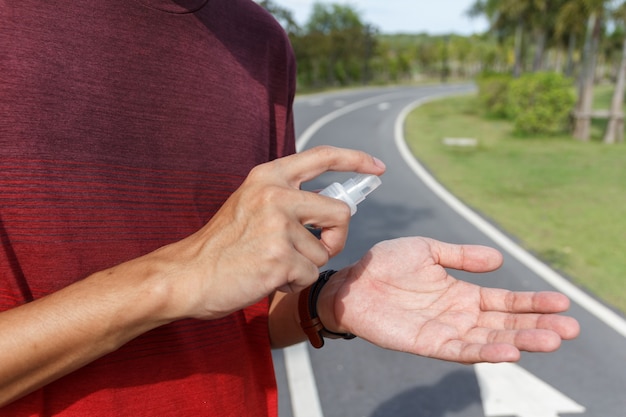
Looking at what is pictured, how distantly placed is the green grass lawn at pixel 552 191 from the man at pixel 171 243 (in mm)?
Answer: 3920

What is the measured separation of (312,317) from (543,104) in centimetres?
1525

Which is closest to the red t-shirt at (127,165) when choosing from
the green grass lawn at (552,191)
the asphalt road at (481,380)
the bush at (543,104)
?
the asphalt road at (481,380)

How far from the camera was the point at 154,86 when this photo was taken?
4.10ft

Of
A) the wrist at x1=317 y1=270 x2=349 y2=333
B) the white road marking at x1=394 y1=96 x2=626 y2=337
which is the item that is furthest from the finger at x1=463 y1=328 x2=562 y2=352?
the white road marking at x1=394 y1=96 x2=626 y2=337

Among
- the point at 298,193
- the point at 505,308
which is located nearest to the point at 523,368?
the point at 505,308

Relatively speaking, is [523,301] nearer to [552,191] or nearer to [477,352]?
[477,352]

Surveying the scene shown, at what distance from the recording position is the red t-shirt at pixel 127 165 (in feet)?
3.45

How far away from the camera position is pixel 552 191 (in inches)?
333

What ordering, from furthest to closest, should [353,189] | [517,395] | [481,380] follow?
1. [481,380]
2. [517,395]
3. [353,189]

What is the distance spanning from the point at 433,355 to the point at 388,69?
223 feet

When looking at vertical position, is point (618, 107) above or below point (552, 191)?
above

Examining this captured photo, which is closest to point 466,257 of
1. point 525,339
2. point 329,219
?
point 525,339

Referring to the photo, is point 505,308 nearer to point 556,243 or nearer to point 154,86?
point 154,86

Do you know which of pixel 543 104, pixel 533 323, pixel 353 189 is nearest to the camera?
pixel 353 189
